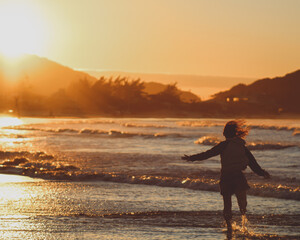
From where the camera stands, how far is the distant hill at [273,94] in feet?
473

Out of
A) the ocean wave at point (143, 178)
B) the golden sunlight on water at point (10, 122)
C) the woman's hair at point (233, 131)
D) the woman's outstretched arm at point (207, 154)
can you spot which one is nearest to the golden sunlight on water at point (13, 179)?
the ocean wave at point (143, 178)

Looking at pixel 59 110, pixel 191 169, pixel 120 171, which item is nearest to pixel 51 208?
pixel 120 171

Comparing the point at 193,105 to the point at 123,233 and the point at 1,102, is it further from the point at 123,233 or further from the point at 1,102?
the point at 123,233

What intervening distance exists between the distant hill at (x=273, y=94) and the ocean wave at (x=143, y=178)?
124525 millimetres

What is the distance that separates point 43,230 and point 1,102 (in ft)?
417

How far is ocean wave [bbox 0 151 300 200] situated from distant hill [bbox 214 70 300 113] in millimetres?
124525

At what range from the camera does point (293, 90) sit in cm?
15912

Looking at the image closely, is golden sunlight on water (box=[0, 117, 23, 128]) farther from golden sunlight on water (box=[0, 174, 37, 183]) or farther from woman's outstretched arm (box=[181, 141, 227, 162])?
woman's outstretched arm (box=[181, 141, 227, 162])

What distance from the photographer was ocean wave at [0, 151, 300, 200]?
11461 mm

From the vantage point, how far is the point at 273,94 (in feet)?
524

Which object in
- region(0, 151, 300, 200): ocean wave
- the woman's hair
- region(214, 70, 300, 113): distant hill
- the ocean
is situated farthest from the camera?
region(214, 70, 300, 113): distant hill

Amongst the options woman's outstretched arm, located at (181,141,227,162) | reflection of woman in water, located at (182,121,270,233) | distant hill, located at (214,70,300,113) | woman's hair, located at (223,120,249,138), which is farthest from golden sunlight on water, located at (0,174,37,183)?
distant hill, located at (214,70,300,113)

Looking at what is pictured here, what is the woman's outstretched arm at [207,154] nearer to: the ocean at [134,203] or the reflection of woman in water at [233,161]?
the reflection of woman in water at [233,161]

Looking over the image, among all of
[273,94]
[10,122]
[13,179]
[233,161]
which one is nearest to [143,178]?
[13,179]
